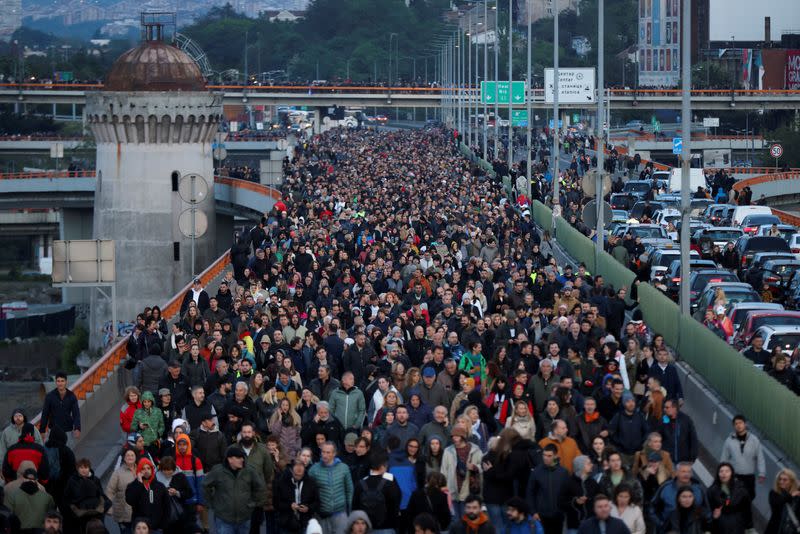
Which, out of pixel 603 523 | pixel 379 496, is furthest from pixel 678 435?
pixel 603 523

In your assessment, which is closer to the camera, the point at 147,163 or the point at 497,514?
the point at 497,514

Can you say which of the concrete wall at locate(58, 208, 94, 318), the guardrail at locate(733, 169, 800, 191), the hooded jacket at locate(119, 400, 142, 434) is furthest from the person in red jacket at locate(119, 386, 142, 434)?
the concrete wall at locate(58, 208, 94, 318)

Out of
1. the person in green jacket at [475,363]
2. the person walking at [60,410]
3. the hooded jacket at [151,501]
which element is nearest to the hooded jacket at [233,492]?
the hooded jacket at [151,501]

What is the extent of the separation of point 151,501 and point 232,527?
27.6 inches

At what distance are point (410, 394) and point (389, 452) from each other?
231 centimetres

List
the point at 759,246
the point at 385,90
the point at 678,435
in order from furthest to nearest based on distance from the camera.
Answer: the point at 385,90 < the point at 759,246 < the point at 678,435

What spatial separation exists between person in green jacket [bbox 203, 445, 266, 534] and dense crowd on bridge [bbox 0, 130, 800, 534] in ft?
0.06

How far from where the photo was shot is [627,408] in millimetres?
17078

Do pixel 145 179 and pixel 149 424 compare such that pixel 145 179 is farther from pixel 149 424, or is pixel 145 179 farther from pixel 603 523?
pixel 603 523

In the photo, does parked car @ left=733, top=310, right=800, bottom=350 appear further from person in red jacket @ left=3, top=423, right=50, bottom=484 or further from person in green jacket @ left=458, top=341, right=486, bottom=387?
person in red jacket @ left=3, top=423, right=50, bottom=484

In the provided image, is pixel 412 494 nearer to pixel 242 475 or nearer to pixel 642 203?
pixel 242 475

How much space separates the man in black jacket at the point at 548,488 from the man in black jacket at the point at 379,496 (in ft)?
3.42

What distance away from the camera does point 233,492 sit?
15477 millimetres

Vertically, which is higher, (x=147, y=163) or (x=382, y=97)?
(x=382, y=97)
